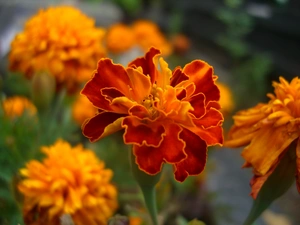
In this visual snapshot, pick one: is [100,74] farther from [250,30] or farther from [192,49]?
[192,49]

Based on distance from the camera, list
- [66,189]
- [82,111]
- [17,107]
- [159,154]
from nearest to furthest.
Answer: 1. [159,154]
2. [66,189]
3. [17,107]
4. [82,111]

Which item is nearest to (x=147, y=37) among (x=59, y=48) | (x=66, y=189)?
(x=59, y=48)

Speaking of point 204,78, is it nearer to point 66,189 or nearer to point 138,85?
point 138,85

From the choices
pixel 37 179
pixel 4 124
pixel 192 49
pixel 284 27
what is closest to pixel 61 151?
pixel 37 179

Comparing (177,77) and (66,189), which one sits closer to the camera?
(177,77)

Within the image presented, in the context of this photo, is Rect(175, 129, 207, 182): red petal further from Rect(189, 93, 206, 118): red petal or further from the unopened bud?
the unopened bud
